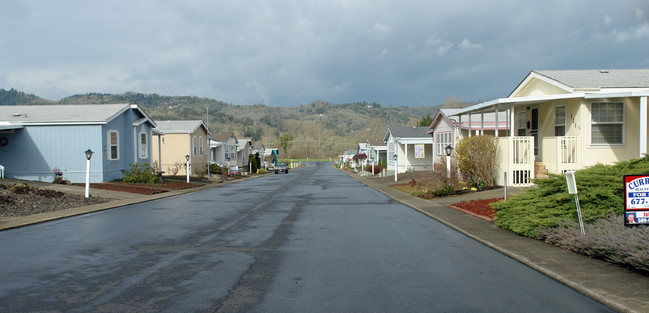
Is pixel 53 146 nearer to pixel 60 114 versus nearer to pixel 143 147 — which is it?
pixel 60 114

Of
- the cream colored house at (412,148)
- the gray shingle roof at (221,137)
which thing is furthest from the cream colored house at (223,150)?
the cream colored house at (412,148)

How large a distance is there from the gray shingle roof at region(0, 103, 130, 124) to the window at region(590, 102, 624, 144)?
24.6m

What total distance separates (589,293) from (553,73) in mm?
18439

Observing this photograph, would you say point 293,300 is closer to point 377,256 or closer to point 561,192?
point 377,256

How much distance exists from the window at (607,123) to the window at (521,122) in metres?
4.80

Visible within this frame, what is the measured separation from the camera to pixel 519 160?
808 inches

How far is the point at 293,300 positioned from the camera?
6559 millimetres

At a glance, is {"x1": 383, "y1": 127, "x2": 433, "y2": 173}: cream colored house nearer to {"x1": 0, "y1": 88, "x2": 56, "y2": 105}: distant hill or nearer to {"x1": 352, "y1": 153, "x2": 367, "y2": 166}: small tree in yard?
{"x1": 352, "y1": 153, "x2": 367, "y2": 166}: small tree in yard

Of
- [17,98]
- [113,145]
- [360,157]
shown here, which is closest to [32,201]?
[113,145]

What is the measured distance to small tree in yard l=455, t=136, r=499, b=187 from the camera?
21438 mm

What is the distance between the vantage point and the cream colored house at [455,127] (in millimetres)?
33247

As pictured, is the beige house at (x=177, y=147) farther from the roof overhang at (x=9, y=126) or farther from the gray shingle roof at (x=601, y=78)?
the gray shingle roof at (x=601, y=78)

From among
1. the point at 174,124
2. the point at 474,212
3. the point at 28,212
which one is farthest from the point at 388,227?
the point at 174,124

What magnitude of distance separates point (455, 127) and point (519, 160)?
14.0m
